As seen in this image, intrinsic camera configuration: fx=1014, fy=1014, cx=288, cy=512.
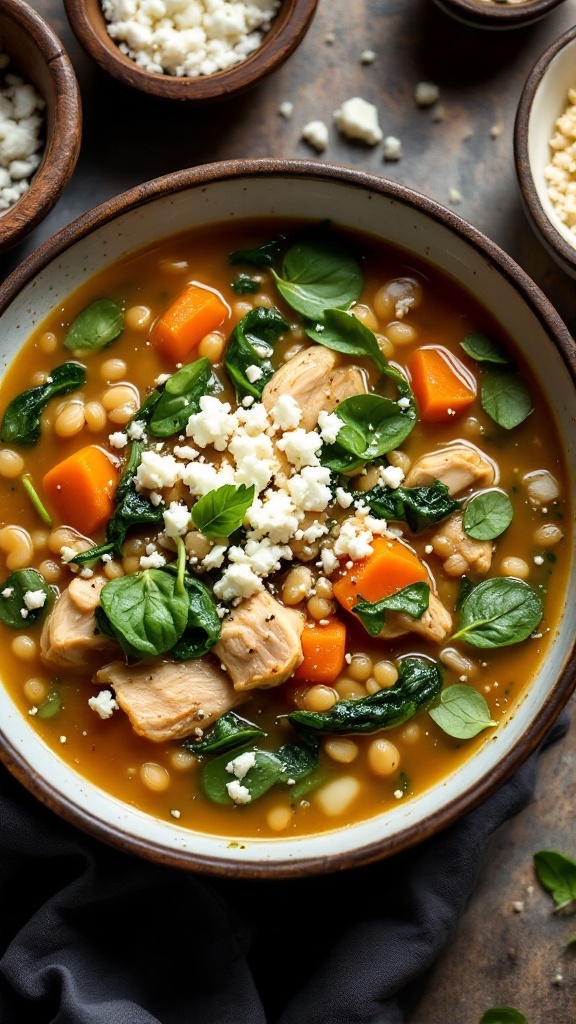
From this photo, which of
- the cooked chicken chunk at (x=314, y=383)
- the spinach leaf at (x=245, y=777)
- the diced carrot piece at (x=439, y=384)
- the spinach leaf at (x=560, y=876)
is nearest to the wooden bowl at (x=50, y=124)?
the cooked chicken chunk at (x=314, y=383)

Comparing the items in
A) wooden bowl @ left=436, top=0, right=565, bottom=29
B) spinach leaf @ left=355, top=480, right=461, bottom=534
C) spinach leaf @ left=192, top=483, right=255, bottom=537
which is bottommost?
spinach leaf @ left=355, top=480, right=461, bottom=534

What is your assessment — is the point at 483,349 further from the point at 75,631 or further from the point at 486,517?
the point at 75,631

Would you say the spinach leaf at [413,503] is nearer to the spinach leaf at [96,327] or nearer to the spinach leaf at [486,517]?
the spinach leaf at [486,517]

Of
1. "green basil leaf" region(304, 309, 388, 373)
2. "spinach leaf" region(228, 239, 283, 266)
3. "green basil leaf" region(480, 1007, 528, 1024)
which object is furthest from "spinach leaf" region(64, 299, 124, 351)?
"green basil leaf" region(480, 1007, 528, 1024)

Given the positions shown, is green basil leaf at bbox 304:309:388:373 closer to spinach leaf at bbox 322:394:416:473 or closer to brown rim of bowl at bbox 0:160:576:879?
spinach leaf at bbox 322:394:416:473

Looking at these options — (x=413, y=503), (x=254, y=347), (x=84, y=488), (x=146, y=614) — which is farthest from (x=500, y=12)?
(x=146, y=614)

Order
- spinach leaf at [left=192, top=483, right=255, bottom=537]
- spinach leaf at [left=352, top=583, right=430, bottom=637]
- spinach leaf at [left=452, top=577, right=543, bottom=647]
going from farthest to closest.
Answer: spinach leaf at [left=452, top=577, right=543, bottom=647] < spinach leaf at [left=352, top=583, right=430, bottom=637] < spinach leaf at [left=192, top=483, right=255, bottom=537]

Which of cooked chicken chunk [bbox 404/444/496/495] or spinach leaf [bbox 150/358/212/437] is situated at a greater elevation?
spinach leaf [bbox 150/358/212/437]
